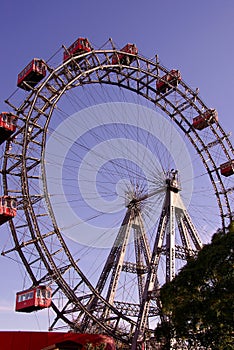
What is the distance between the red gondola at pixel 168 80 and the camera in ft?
125

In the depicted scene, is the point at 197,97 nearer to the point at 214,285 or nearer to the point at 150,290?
the point at 150,290

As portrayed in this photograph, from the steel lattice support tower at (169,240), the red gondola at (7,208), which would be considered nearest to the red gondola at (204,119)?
the steel lattice support tower at (169,240)

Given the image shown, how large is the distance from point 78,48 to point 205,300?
2105 cm

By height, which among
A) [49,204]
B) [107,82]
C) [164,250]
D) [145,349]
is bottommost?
[145,349]

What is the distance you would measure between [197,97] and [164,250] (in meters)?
15.9

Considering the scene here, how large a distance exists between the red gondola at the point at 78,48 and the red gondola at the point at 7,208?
11.9m

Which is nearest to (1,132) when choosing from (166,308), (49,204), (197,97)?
(49,204)

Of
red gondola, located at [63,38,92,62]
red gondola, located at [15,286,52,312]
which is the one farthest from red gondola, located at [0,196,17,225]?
red gondola, located at [63,38,92,62]

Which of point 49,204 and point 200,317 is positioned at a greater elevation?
point 49,204

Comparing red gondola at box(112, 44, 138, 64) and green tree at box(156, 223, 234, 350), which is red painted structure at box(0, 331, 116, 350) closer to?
green tree at box(156, 223, 234, 350)

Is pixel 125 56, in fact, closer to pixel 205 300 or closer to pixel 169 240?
pixel 169 240

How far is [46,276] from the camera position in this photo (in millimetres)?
28359

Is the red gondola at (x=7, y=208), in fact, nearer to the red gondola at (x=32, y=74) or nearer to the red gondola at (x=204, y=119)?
the red gondola at (x=32, y=74)

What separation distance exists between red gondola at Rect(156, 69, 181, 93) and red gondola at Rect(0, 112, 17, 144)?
13.9 metres
